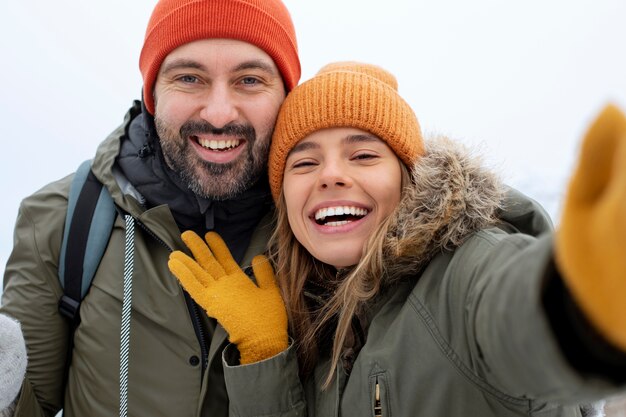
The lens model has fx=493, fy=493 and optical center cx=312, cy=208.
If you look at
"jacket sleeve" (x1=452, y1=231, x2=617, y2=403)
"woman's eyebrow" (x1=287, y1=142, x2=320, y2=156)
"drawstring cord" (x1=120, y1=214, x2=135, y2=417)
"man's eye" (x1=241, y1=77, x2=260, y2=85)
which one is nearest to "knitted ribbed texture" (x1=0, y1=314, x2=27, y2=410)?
"drawstring cord" (x1=120, y1=214, x2=135, y2=417)

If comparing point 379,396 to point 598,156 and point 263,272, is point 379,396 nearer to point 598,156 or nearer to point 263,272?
point 263,272

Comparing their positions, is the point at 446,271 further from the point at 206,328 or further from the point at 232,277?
the point at 206,328

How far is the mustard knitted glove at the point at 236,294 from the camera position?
1872 millimetres

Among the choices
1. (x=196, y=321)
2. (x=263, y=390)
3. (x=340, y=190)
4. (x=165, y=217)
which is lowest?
(x=263, y=390)

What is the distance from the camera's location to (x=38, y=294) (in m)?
2.00

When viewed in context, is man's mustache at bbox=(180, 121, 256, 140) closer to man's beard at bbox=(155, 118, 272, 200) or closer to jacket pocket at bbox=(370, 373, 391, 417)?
man's beard at bbox=(155, 118, 272, 200)

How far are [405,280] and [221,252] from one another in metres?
0.89

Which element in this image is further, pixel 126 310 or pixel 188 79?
pixel 188 79

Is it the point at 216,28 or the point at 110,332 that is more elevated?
the point at 216,28

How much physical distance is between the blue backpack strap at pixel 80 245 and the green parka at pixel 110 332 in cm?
4

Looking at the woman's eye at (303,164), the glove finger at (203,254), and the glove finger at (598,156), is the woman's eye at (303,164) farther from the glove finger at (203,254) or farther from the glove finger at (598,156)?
the glove finger at (598,156)

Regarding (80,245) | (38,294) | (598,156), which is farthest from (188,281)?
(598,156)

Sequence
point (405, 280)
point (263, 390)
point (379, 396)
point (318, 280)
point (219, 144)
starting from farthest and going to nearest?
point (219, 144), point (318, 280), point (263, 390), point (405, 280), point (379, 396)

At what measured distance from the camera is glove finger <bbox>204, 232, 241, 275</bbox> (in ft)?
6.97
